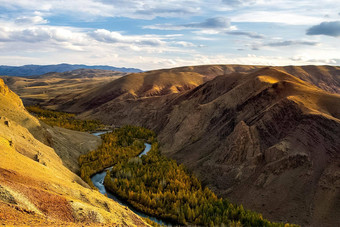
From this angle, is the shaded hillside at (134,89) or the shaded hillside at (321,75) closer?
the shaded hillside at (134,89)

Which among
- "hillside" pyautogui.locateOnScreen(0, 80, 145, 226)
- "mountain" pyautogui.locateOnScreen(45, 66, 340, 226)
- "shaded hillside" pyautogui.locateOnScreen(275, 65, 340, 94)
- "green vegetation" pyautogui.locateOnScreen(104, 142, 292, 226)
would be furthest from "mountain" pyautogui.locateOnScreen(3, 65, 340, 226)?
"shaded hillside" pyautogui.locateOnScreen(275, 65, 340, 94)

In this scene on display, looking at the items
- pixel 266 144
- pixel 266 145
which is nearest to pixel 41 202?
pixel 266 145

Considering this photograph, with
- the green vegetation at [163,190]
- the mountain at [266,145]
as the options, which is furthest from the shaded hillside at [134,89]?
the green vegetation at [163,190]

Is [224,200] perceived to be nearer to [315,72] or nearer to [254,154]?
[254,154]

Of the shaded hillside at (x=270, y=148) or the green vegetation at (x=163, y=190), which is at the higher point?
the shaded hillside at (x=270, y=148)

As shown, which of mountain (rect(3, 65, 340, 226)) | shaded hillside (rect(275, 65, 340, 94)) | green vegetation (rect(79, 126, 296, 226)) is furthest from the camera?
shaded hillside (rect(275, 65, 340, 94))

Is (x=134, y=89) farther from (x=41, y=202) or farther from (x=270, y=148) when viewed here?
(x=41, y=202)

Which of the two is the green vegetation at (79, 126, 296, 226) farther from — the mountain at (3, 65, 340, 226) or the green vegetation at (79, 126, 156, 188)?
the mountain at (3, 65, 340, 226)

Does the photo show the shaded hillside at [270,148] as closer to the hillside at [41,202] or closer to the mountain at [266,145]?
the mountain at [266,145]
